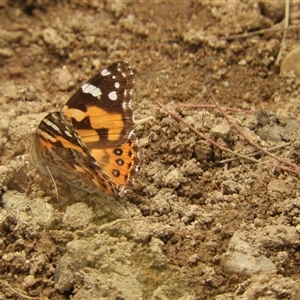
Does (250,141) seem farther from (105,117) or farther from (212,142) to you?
(105,117)

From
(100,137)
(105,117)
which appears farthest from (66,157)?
(105,117)

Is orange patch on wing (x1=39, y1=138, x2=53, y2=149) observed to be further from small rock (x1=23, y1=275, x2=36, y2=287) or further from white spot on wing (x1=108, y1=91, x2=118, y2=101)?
small rock (x1=23, y1=275, x2=36, y2=287)

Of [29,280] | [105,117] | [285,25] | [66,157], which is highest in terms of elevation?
[285,25]

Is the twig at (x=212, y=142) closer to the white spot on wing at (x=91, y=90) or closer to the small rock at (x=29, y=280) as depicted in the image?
the white spot on wing at (x=91, y=90)

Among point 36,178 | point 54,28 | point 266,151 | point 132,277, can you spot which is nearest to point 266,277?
point 132,277

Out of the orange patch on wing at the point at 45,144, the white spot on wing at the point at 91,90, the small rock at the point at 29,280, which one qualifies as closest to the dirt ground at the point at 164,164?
the small rock at the point at 29,280

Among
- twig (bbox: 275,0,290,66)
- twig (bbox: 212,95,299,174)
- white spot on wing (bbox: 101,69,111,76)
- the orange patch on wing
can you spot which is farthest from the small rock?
twig (bbox: 275,0,290,66)
